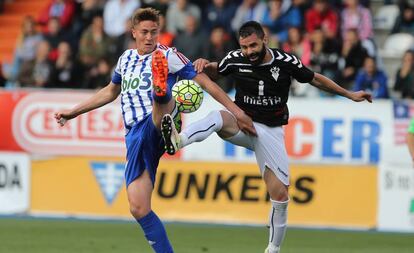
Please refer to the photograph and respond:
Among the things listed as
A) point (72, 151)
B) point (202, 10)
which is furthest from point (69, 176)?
point (202, 10)

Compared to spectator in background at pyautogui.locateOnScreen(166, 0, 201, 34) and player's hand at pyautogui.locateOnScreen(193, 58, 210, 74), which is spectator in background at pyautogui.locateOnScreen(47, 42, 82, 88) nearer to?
spectator in background at pyautogui.locateOnScreen(166, 0, 201, 34)

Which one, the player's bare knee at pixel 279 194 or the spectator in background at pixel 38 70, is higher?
the spectator in background at pixel 38 70

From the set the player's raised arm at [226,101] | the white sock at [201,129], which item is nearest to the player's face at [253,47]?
the player's raised arm at [226,101]

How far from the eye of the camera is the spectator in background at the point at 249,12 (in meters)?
19.1

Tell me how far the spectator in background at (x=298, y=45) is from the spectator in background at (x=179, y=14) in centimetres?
190

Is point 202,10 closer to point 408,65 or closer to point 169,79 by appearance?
point 408,65

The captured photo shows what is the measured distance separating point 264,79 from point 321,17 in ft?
27.2

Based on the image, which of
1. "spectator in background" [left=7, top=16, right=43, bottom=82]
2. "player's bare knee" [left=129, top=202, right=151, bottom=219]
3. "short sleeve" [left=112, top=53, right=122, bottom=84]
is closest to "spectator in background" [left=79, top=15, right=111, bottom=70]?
"spectator in background" [left=7, top=16, right=43, bottom=82]

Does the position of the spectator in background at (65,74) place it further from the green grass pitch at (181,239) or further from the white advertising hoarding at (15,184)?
the green grass pitch at (181,239)

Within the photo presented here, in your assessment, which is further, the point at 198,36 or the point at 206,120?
the point at 198,36

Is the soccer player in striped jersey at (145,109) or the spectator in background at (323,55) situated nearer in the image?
the soccer player in striped jersey at (145,109)

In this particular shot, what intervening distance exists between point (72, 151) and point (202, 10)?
476 centimetres

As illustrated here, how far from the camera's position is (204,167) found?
1594 centimetres

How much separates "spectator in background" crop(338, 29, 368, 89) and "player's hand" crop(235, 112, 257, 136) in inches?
279
